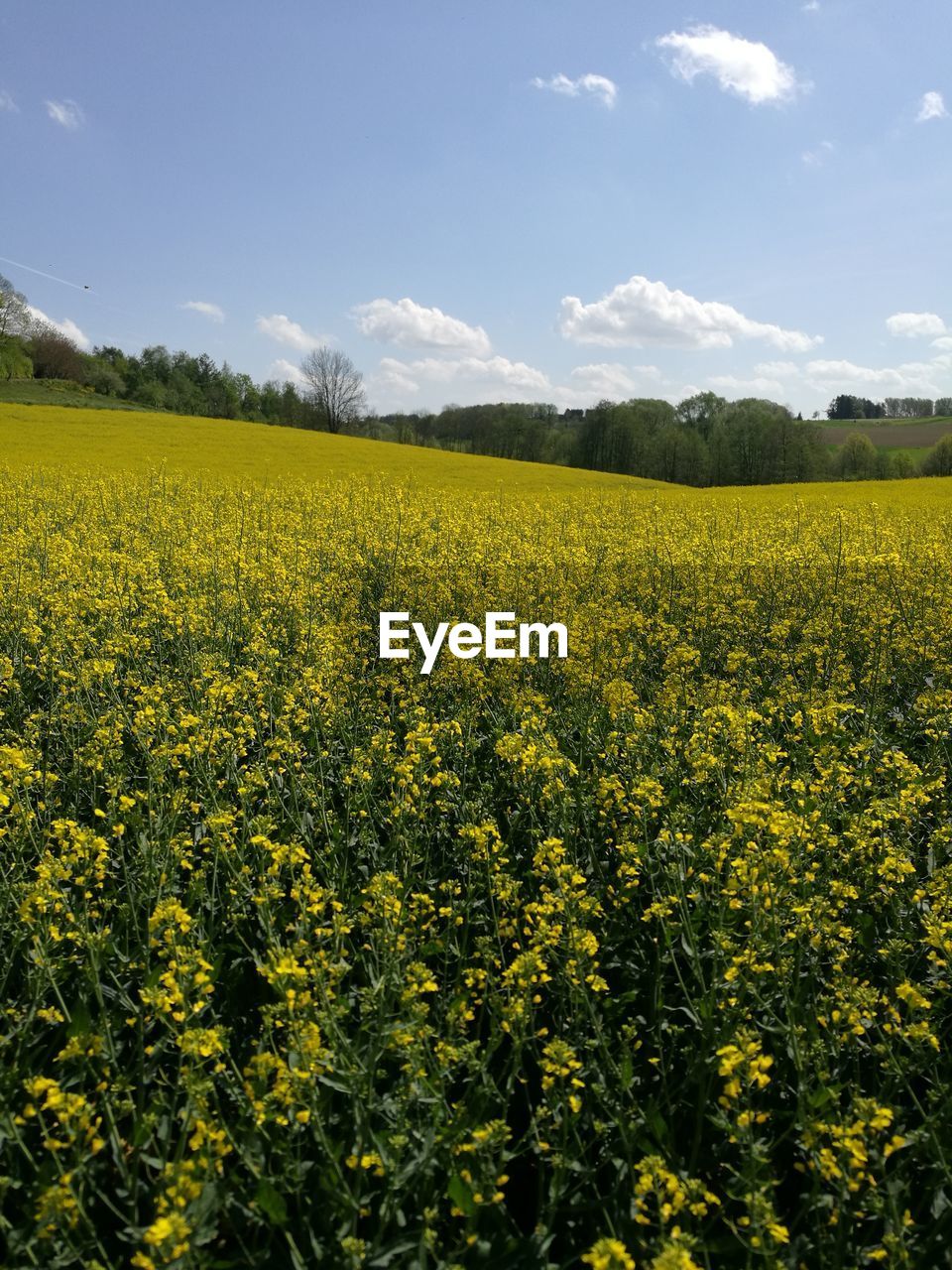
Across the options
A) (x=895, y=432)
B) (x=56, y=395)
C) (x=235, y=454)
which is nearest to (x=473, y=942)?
(x=235, y=454)

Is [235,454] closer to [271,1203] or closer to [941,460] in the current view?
[271,1203]

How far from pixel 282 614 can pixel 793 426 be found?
60839 mm

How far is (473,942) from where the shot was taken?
3.72 meters

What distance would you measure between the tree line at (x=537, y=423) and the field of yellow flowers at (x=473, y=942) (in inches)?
2241

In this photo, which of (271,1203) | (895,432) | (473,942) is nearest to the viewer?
(271,1203)

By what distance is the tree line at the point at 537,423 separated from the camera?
197 ft

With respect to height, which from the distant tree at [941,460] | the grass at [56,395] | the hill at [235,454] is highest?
the grass at [56,395]

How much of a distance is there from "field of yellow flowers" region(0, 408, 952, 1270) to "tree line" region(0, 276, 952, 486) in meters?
56.9

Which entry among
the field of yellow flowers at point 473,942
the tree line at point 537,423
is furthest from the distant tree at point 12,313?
the field of yellow flowers at point 473,942

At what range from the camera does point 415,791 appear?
3904 mm

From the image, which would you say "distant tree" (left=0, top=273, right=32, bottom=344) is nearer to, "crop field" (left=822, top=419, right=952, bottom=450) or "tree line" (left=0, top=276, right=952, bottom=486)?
"tree line" (left=0, top=276, right=952, bottom=486)

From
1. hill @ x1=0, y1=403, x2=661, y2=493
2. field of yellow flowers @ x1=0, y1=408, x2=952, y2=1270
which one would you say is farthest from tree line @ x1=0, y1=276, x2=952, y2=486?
field of yellow flowers @ x1=0, y1=408, x2=952, y2=1270

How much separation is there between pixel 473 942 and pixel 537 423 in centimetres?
7020

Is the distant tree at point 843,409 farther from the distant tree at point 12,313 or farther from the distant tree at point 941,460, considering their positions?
the distant tree at point 12,313
